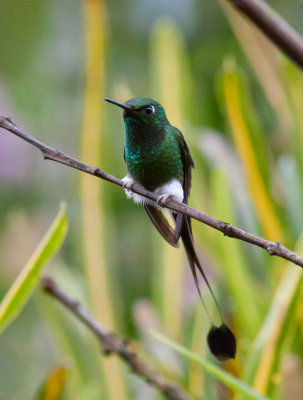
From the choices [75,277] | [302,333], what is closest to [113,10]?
[75,277]

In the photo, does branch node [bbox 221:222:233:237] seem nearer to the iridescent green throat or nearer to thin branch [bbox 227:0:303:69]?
thin branch [bbox 227:0:303:69]

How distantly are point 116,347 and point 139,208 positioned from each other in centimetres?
102

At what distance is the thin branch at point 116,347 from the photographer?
945 millimetres

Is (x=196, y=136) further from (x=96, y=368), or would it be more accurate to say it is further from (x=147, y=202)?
(x=96, y=368)

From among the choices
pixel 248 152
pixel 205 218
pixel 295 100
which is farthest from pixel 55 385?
pixel 295 100

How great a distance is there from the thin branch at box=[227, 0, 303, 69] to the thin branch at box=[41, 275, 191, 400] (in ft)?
1.56

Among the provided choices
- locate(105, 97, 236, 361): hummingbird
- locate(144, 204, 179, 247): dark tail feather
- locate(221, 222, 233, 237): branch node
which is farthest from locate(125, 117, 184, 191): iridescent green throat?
locate(221, 222, 233, 237): branch node

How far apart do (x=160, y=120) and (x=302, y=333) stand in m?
0.47

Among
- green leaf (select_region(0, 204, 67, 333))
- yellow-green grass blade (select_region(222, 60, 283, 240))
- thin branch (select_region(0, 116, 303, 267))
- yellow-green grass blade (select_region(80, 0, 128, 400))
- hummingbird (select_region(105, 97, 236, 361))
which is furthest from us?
yellow-green grass blade (select_region(80, 0, 128, 400))

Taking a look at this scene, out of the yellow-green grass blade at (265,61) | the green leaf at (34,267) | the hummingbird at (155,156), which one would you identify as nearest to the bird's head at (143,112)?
the hummingbird at (155,156)

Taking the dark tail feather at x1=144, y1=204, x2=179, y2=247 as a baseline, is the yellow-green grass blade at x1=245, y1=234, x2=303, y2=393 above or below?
below

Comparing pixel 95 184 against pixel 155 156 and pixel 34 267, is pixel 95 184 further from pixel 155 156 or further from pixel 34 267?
pixel 34 267

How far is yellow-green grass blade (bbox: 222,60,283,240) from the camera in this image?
1.23 metres

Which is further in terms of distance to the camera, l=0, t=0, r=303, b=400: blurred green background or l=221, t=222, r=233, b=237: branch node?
l=0, t=0, r=303, b=400: blurred green background
